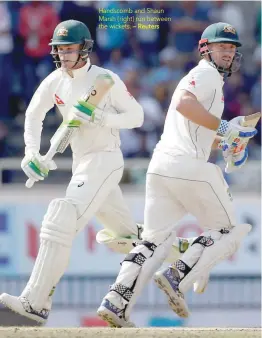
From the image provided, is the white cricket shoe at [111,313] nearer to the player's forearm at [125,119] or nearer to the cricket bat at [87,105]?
the cricket bat at [87,105]

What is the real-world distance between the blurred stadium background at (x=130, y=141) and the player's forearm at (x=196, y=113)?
3273mm

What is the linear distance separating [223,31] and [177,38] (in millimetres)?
5105

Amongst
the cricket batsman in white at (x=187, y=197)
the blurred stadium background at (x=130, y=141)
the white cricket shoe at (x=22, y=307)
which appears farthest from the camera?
the blurred stadium background at (x=130, y=141)

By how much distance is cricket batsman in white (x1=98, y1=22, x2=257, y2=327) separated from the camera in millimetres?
7227

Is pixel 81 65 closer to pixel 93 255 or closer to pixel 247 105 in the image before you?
pixel 93 255

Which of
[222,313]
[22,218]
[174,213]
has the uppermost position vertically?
[174,213]

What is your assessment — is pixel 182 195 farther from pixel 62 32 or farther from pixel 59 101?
pixel 62 32

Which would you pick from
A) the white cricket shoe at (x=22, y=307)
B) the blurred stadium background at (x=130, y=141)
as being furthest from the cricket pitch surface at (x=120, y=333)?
the blurred stadium background at (x=130, y=141)

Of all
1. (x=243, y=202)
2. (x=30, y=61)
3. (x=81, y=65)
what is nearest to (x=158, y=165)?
(x=81, y=65)

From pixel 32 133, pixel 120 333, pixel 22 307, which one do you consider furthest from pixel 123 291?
pixel 32 133

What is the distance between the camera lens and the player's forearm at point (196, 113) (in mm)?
7125

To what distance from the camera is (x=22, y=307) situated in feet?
24.3

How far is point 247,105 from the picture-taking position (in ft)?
40.8

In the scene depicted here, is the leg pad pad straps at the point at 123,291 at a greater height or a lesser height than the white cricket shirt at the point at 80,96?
lesser
